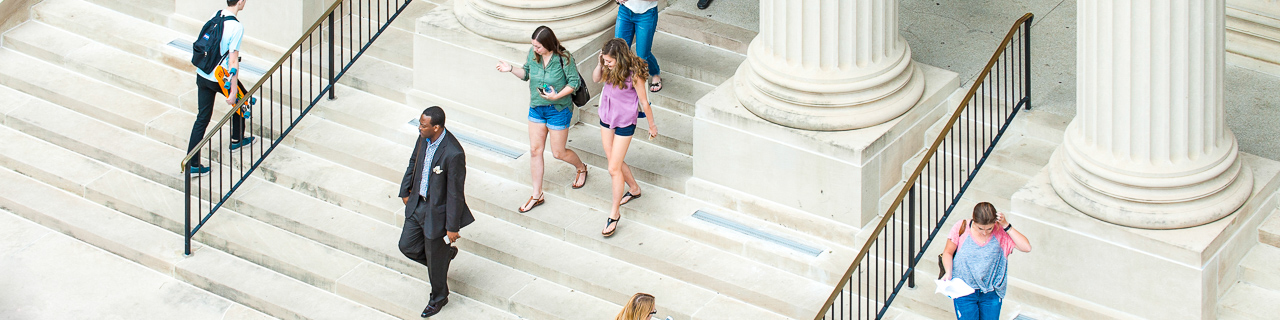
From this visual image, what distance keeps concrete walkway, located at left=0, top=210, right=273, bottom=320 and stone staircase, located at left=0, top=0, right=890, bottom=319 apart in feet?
0.37

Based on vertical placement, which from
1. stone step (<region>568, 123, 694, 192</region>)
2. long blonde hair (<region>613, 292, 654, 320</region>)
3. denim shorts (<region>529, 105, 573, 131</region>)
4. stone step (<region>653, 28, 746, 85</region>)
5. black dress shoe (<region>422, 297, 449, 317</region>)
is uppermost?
long blonde hair (<region>613, 292, 654, 320</region>)

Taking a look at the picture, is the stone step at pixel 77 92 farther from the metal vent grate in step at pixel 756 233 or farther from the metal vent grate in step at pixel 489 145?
the metal vent grate in step at pixel 756 233

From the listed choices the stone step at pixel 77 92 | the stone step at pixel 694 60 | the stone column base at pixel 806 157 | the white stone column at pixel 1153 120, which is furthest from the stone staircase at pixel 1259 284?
the stone step at pixel 77 92

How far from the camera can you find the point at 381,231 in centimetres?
1188

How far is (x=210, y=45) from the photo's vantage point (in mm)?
12320

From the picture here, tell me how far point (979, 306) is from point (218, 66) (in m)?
6.03

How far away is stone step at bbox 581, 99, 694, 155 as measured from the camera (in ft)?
39.6

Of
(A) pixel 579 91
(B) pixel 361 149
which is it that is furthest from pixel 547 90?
(B) pixel 361 149

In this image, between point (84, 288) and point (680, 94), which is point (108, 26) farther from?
point (680, 94)

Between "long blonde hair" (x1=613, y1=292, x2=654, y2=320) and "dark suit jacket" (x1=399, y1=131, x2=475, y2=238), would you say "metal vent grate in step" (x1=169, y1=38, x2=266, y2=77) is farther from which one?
"long blonde hair" (x1=613, y1=292, x2=654, y2=320)

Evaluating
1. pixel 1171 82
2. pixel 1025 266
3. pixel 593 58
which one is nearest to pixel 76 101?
pixel 593 58

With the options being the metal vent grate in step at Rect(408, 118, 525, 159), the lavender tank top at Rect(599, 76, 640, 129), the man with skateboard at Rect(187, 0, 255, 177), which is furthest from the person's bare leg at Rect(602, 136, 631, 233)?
the man with skateboard at Rect(187, 0, 255, 177)

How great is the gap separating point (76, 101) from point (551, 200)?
180 inches

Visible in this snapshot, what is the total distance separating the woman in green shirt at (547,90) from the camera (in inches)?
428
